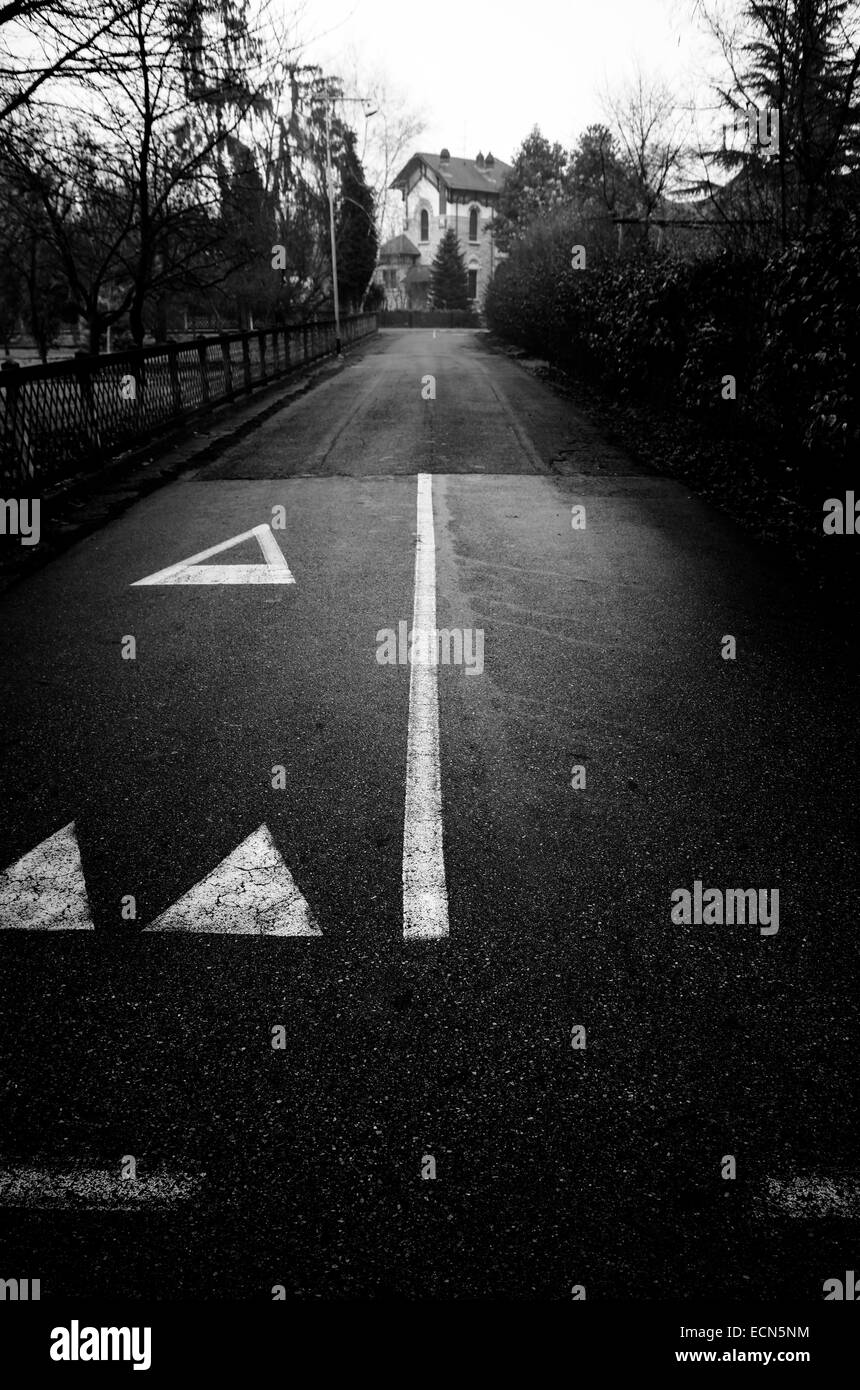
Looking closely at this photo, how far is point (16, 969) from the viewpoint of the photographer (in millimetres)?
2707

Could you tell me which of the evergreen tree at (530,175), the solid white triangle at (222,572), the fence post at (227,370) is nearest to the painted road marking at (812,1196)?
the solid white triangle at (222,572)

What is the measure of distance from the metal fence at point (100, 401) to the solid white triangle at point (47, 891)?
242 inches

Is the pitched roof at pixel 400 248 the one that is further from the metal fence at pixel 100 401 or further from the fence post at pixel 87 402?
the fence post at pixel 87 402

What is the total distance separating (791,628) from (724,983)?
11.8 feet

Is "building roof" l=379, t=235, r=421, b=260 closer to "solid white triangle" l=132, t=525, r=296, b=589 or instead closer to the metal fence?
the metal fence

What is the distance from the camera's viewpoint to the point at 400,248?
87000mm

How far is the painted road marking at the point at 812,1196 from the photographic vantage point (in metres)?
1.94

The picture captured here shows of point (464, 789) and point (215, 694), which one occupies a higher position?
point (215, 694)

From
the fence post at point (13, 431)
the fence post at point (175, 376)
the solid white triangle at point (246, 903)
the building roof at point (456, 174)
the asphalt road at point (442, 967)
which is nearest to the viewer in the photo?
the asphalt road at point (442, 967)

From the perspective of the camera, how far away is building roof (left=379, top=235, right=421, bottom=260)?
86250 mm
